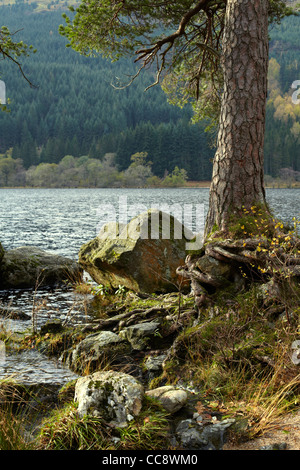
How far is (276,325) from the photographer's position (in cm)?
582

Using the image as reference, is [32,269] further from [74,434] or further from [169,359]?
[74,434]

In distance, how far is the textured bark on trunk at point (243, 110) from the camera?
7.43 meters

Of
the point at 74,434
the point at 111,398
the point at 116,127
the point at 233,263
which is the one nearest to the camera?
the point at 74,434

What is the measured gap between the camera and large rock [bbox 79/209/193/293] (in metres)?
10.2

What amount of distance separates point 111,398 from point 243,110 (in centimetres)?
546

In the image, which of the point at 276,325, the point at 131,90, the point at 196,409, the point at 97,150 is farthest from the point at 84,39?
the point at 131,90

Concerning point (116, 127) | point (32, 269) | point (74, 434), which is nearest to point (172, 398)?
point (74, 434)

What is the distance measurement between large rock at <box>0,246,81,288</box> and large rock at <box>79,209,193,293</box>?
2.64 metres

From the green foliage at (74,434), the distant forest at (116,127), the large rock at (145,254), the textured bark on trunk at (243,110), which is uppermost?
the distant forest at (116,127)

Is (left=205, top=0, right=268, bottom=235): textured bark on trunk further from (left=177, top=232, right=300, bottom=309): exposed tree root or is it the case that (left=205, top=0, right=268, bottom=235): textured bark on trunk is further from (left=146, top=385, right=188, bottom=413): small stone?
(left=146, top=385, right=188, bottom=413): small stone

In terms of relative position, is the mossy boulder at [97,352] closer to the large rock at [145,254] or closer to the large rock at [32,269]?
the large rock at [145,254]

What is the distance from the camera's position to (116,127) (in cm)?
15750

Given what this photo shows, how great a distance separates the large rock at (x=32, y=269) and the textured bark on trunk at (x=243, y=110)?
23.7ft

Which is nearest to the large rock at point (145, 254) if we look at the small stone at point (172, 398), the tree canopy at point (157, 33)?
the tree canopy at point (157, 33)
